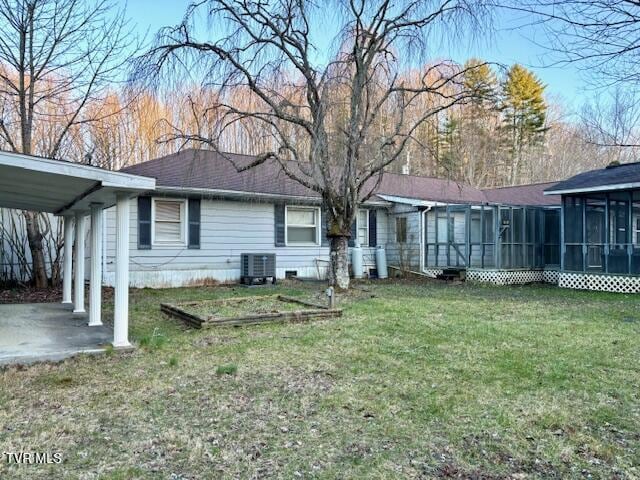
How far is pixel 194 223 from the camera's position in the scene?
1225cm

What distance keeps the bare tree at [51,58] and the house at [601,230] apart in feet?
40.0

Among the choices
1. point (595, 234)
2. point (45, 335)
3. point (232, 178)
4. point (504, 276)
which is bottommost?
point (45, 335)

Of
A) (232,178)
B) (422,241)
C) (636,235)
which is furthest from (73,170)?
(636,235)

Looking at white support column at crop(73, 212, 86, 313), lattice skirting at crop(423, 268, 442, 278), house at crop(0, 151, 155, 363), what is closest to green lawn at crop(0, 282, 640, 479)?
house at crop(0, 151, 155, 363)

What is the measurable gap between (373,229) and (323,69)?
6.84m

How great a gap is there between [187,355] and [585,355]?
4.36 metres

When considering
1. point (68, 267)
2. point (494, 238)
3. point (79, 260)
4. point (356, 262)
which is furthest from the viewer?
point (356, 262)

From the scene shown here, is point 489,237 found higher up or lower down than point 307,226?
lower down

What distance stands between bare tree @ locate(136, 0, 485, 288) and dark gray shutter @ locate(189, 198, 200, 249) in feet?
9.16

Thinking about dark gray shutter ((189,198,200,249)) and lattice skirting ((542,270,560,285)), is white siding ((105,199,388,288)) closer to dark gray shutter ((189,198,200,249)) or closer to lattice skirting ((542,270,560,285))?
dark gray shutter ((189,198,200,249))

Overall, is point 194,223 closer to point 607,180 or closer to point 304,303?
point 304,303

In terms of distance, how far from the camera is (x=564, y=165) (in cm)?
2692

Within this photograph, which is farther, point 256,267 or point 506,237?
point 506,237

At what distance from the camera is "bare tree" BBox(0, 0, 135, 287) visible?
10.2 meters
